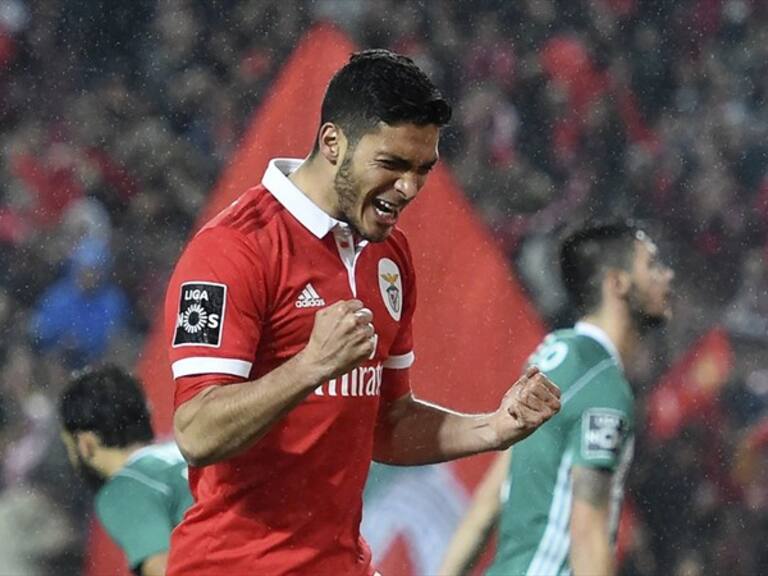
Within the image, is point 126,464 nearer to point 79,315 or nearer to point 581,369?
point 79,315

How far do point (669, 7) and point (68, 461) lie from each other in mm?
2515

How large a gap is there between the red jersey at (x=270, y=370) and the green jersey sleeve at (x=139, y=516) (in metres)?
1.49

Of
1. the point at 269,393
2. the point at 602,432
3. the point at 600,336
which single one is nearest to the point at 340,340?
the point at 269,393

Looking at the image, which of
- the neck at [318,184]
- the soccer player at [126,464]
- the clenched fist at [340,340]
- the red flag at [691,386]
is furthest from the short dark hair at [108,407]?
the clenched fist at [340,340]

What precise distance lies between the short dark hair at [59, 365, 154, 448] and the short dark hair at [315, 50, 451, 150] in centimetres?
245

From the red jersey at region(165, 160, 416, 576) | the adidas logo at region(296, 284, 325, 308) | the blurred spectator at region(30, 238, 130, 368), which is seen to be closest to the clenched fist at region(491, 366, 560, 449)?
the red jersey at region(165, 160, 416, 576)

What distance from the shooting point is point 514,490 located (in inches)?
156

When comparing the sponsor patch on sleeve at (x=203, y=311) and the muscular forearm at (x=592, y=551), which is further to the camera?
the muscular forearm at (x=592, y=551)

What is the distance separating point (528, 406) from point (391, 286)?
33 centimetres

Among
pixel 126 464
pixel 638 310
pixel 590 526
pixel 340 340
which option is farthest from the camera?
pixel 126 464

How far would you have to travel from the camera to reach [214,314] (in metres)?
2.31

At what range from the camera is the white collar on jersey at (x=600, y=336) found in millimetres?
4027

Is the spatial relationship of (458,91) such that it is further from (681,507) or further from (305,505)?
(305,505)

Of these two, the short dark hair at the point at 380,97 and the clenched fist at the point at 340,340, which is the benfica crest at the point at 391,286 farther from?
the clenched fist at the point at 340,340
